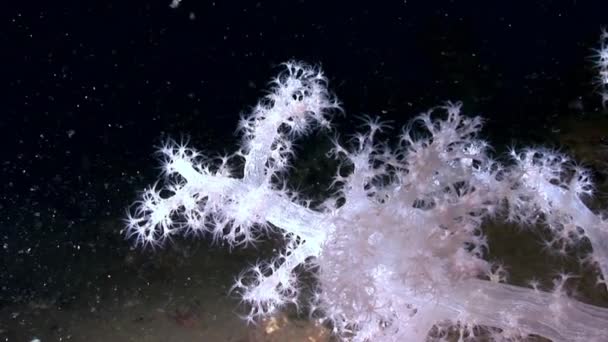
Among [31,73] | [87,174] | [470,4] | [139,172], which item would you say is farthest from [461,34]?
[31,73]

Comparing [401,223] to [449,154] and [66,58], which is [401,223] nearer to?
[449,154]

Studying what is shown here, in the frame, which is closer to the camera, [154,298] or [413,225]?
[413,225]

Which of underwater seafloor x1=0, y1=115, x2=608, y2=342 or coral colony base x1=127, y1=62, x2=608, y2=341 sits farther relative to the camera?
underwater seafloor x1=0, y1=115, x2=608, y2=342

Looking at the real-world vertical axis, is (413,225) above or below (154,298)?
below

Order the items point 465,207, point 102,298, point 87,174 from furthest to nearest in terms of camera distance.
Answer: point 87,174, point 102,298, point 465,207
